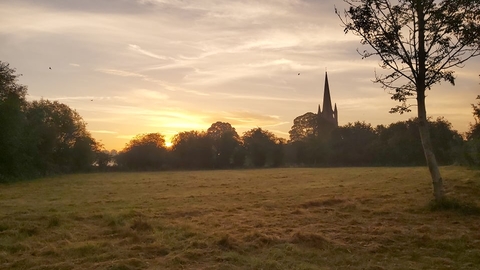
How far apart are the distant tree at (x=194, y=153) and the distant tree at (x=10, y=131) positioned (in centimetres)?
3964

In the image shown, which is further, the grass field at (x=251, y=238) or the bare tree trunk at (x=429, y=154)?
the bare tree trunk at (x=429, y=154)

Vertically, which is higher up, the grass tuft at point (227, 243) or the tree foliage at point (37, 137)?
the tree foliage at point (37, 137)

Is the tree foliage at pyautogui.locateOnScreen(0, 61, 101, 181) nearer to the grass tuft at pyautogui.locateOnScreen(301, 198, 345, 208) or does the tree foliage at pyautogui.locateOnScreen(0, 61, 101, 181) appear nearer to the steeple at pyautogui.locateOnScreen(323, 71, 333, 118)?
the grass tuft at pyautogui.locateOnScreen(301, 198, 345, 208)

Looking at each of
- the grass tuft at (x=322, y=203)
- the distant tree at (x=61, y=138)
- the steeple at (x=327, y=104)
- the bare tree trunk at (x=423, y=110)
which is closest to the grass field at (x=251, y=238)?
the grass tuft at (x=322, y=203)

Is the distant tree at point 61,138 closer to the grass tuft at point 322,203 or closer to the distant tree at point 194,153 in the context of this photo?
the distant tree at point 194,153

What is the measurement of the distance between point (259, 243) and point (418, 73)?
1001 centimetres

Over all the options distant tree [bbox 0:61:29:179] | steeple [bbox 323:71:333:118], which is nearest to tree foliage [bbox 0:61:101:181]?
distant tree [bbox 0:61:29:179]

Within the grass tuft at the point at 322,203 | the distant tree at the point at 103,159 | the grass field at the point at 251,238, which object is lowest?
the grass field at the point at 251,238

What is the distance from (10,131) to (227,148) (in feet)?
159

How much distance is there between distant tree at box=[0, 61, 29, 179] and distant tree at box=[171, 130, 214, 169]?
3964 centimetres

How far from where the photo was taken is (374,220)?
13.1 m

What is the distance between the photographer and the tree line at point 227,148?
201 feet

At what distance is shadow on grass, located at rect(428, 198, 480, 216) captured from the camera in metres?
13.7

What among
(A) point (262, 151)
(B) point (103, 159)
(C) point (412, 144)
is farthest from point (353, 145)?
(B) point (103, 159)
